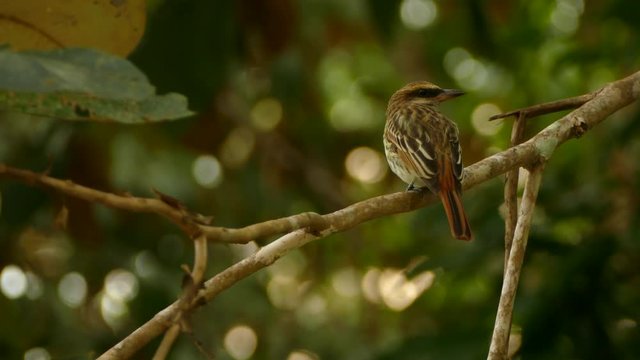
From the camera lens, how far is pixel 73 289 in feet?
24.4

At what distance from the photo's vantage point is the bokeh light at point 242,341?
761cm

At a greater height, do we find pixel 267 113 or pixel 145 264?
pixel 267 113

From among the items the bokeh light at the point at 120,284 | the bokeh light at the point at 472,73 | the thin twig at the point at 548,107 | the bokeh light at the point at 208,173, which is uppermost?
the thin twig at the point at 548,107

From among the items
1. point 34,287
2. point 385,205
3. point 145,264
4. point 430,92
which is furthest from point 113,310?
point 385,205

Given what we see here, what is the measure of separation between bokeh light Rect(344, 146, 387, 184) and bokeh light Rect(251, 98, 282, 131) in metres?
0.68

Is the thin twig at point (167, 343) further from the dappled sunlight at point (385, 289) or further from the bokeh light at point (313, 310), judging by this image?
the bokeh light at point (313, 310)

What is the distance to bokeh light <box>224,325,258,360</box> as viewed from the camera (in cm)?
761

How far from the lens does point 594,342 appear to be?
4.48 m

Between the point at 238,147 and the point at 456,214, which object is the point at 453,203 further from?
the point at 238,147

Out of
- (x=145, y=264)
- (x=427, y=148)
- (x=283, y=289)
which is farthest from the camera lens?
(x=283, y=289)

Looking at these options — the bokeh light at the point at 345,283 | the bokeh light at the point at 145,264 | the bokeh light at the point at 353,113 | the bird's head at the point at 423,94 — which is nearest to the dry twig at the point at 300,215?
the bird's head at the point at 423,94

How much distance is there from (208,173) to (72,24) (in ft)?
16.8

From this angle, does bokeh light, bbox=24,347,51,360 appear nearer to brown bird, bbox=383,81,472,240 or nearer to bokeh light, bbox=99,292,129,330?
bokeh light, bbox=99,292,129,330

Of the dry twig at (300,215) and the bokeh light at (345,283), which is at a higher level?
the dry twig at (300,215)
